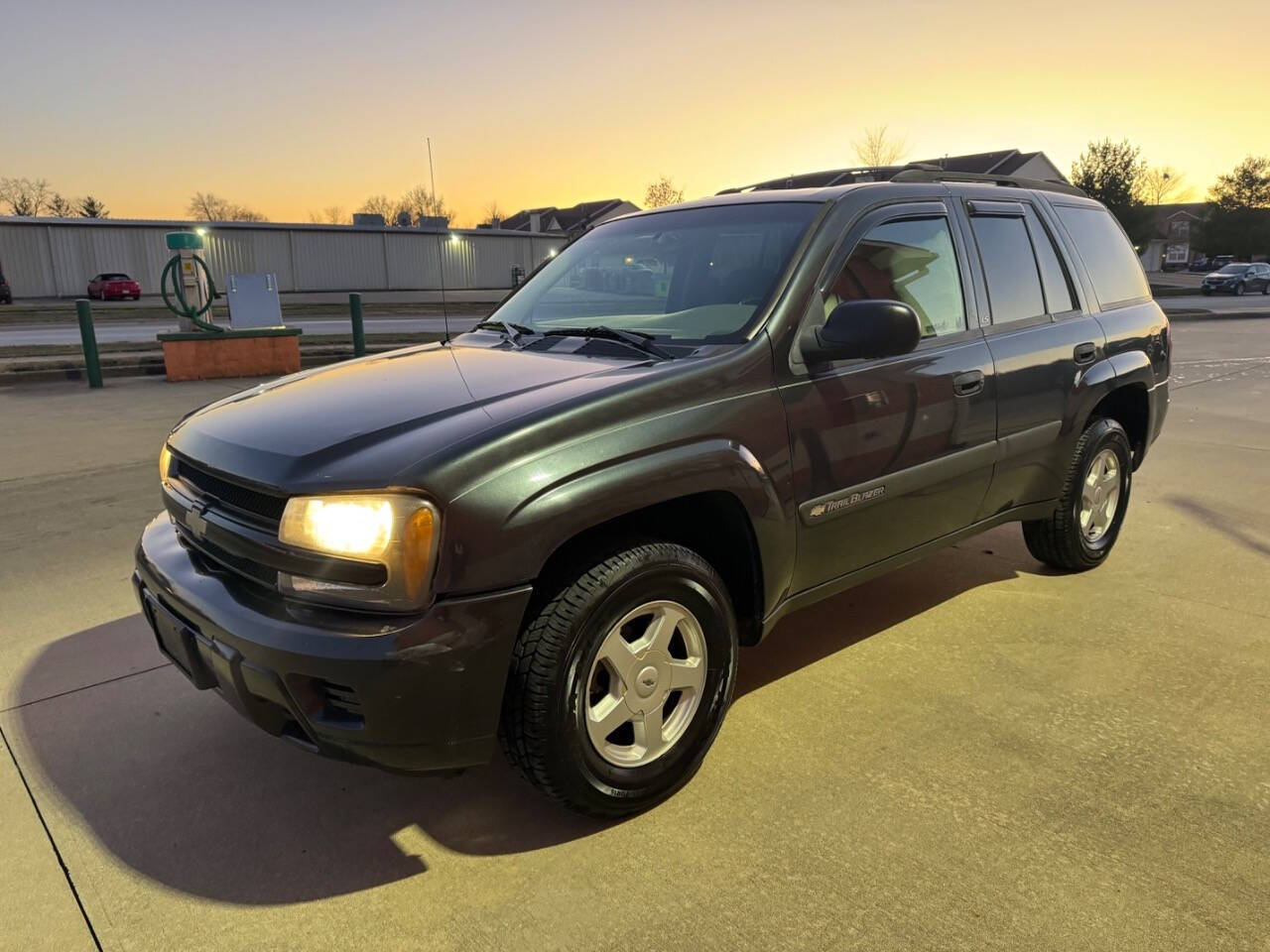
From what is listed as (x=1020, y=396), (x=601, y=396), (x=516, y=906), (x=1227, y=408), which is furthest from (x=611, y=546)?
(x=1227, y=408)

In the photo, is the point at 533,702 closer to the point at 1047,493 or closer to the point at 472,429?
the point at 472,429

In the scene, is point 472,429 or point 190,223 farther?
point 190,223

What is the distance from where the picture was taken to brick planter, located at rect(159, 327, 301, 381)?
491 inches

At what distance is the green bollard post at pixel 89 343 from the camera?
11289 mm

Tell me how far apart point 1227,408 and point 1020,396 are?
7565 mm

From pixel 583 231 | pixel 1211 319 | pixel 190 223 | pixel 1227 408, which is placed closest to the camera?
pixel 583 231

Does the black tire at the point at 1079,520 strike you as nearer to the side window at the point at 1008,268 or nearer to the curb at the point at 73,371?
the side window at the point at 1008,268

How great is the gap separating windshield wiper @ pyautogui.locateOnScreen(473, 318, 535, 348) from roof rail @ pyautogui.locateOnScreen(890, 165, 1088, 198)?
1.61 metres

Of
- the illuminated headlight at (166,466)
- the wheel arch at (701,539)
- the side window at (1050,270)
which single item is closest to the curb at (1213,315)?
the side window at (1050,270)

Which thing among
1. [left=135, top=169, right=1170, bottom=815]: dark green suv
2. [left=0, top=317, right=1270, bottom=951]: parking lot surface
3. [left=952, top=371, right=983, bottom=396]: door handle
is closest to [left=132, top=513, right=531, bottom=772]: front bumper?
[left=135, top=169, right=1170, bottom=815]: dark green suv

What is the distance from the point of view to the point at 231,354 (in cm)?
1286

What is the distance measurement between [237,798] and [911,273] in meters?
2.95

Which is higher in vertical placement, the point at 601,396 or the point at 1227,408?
the point at 601,396

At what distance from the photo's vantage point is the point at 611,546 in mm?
2477
